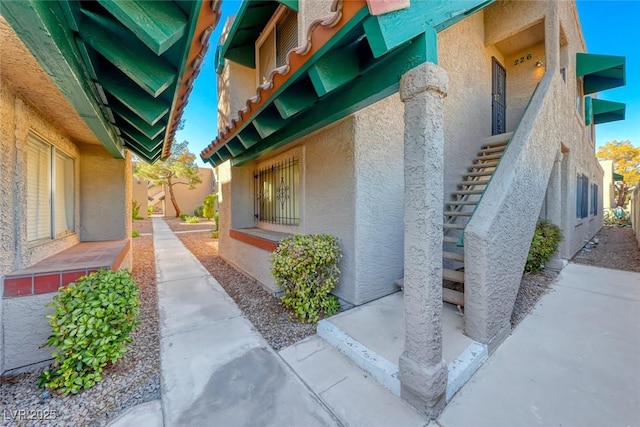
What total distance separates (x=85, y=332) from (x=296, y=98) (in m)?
3.59

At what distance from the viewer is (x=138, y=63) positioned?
2.37 meters

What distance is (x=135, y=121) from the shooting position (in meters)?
3.85

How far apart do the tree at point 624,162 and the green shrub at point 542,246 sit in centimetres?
3279

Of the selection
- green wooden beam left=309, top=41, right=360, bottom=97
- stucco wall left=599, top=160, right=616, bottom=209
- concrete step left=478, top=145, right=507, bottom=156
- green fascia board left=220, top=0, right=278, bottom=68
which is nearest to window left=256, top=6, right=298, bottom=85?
green fascia board left=220, top=0, right=278, bottom=68

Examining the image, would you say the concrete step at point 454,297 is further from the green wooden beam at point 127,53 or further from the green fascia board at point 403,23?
the green wooden beam at point 127,53

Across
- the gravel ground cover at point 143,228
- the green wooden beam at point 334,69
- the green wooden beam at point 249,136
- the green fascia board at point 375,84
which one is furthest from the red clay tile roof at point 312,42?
the gravel ground cover at point 143,228

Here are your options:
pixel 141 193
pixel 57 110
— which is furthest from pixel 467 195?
pixel 141 193

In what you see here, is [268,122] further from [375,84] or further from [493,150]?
[493,150]

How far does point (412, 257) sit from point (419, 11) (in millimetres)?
2247

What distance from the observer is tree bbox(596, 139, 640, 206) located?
25.6 meters

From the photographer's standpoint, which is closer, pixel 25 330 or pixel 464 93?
pixel 25 330

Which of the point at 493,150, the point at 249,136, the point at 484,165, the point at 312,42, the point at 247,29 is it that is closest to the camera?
the point at 312,42

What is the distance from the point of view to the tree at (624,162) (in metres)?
25.6

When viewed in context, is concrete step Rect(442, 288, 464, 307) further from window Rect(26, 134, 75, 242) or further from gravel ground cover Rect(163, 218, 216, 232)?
gravel ground cover Rect(163, 218, 216, 232)
